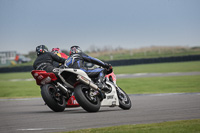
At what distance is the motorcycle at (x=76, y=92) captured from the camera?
848cm

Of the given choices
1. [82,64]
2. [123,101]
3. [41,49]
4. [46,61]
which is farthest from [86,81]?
[41,49]

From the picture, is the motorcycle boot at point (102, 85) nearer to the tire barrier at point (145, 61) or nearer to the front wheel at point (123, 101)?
the front wheel at point (123, 101)

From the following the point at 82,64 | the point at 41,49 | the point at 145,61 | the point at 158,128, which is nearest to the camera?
the point at 158,128

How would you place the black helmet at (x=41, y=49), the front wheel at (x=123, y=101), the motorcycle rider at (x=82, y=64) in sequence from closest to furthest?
the motorcycle rider at (x=82, y=64), the front wheel at (x=123, y=101), the black helmet at (x=41, y=49)

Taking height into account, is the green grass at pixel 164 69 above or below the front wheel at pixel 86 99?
below

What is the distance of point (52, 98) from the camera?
29.3ft

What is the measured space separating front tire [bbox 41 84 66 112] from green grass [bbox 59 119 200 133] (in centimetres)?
301

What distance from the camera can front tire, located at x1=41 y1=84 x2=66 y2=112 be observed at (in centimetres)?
885

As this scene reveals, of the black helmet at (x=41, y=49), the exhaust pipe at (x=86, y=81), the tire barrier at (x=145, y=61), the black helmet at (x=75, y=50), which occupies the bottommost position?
the tire barrier at (x=145, y=61)

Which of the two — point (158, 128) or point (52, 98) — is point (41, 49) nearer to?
point (52, 98)

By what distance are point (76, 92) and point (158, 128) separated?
2.79m

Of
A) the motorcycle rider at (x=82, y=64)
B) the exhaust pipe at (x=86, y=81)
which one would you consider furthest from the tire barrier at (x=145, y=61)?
the exhaust pipe at (x=86, y=81)

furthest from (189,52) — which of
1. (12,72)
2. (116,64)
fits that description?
(12,72)

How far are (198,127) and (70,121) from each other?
8.26ft
